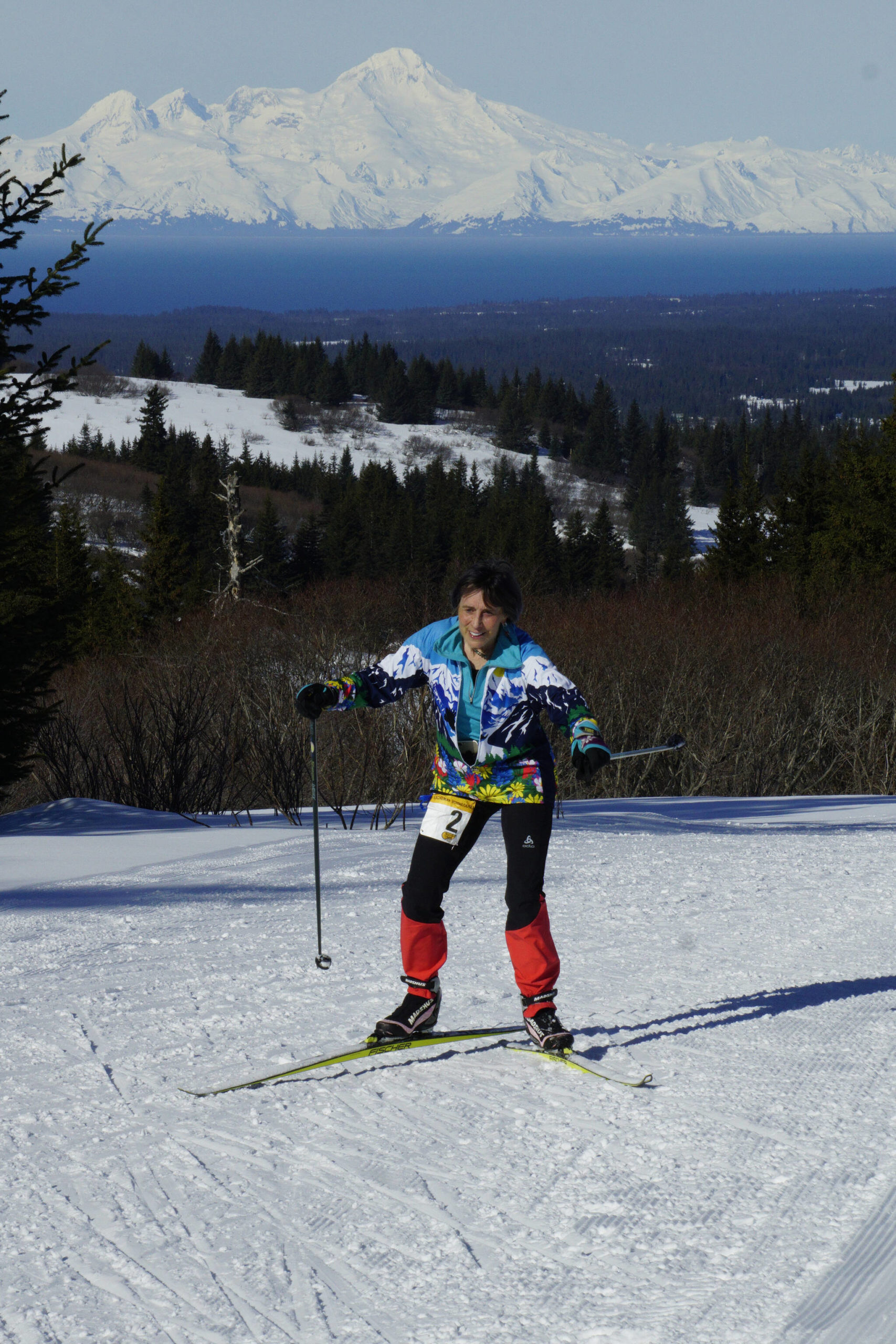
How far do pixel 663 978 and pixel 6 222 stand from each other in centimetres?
839

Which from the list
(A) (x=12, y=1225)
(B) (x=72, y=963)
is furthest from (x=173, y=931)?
(A) (x=12, y=1225)

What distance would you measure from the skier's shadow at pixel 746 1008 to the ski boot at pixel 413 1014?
569mm

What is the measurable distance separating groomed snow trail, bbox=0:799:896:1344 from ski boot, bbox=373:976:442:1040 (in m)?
0.09

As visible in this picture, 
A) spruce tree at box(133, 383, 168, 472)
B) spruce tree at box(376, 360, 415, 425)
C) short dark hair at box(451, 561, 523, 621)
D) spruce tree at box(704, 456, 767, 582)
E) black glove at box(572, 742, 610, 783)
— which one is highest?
spruce tree at box(376, 360, 415, 425)

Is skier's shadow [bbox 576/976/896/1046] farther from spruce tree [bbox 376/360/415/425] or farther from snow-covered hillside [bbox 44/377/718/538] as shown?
spruce tree [bbox 376/360/415/425]

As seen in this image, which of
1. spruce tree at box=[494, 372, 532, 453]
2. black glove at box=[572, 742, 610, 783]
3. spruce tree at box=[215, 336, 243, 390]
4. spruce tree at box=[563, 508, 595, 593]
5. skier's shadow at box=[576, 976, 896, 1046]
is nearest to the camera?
black glove at box=[572, 742, 610, 783]

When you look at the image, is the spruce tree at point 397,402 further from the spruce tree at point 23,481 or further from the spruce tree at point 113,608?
the spruce tree at point 23,481

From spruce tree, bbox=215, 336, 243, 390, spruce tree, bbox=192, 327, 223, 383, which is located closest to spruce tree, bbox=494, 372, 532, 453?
spruce tree, bbox=215, 336, 243, 390

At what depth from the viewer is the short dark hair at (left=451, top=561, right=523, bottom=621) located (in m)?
3.68

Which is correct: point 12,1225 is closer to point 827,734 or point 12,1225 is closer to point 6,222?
point 6,222

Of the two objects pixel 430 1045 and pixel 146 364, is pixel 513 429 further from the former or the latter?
pixel 430 1045

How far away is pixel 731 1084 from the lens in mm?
3730

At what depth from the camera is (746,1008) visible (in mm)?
4523

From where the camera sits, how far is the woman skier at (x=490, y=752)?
12.2 ft
